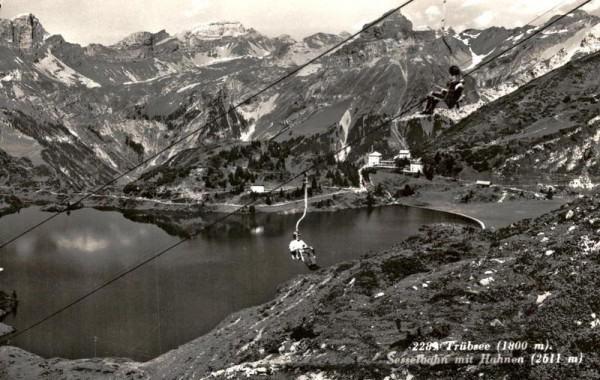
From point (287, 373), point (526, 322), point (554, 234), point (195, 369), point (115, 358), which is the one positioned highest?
point (554, 234)

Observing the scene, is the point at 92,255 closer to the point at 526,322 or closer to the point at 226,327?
the point at 226,327

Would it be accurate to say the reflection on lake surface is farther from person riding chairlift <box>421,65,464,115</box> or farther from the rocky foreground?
person riding chairlift <box>421,65,464,115</box>

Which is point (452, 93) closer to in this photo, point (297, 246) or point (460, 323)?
point (460, 323)

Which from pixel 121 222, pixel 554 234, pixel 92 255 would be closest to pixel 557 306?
pixel 554 234

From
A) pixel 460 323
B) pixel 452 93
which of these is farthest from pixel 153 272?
pixel 452 93

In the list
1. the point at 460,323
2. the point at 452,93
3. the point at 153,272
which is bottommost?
the point at 153,272

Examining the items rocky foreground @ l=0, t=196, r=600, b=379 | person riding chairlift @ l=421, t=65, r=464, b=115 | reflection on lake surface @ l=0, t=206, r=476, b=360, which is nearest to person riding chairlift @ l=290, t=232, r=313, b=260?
rocky foreground @ l=0, t=196, r=600, b=379
